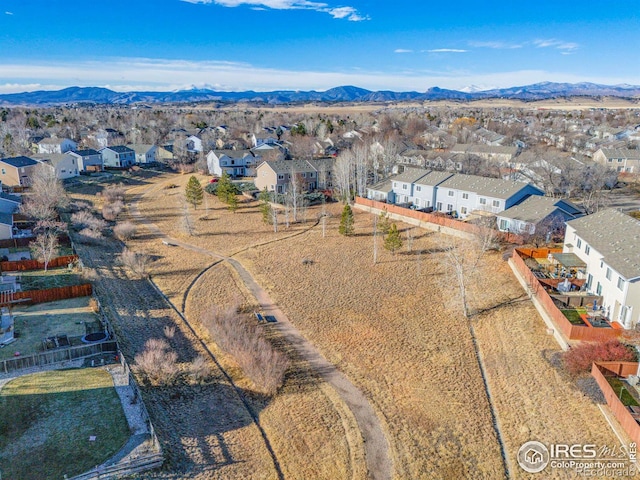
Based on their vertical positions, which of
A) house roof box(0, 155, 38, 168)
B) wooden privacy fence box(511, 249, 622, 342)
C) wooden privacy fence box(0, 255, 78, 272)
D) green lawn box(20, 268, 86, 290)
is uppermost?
house roof box(0, 155, 38, 168)

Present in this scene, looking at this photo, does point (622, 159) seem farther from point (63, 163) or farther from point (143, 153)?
point (63, 163)

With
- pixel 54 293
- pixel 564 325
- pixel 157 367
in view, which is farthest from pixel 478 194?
pixel 54 293

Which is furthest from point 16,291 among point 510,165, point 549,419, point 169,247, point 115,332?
point 510,165

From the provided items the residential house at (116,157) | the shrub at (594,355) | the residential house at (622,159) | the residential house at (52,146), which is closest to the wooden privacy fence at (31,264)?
the shrub at (594,355)

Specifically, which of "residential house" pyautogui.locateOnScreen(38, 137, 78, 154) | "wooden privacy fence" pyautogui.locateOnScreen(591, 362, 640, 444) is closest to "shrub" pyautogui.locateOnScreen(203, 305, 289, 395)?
"wooden privacy fence" pyautogui.locateOnScreen(591, 362, 640, 444)

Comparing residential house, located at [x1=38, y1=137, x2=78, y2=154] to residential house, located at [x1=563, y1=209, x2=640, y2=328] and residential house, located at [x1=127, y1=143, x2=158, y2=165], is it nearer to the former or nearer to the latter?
residential house, located at [x1=127, y1=143, x2=158, y2=165]

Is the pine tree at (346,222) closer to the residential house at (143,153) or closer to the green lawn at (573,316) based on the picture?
the green lawn at (573,316)
